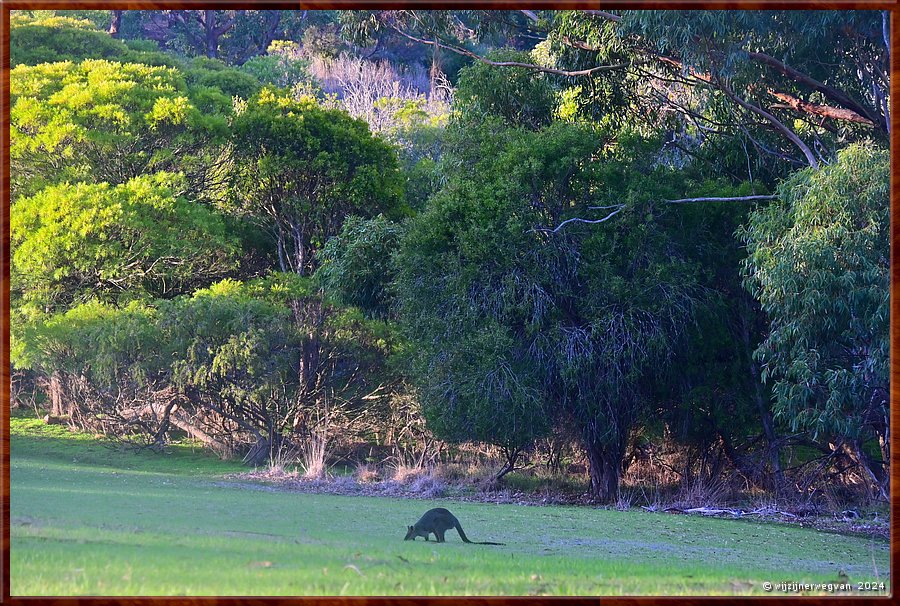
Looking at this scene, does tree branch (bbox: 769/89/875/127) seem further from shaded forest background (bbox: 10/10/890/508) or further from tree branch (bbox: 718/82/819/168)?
tree branch (bbox: 718/82/819/168)

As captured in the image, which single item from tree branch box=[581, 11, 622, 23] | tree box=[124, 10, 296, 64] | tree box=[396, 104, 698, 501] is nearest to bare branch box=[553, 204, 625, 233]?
tree box=[396, 104, 698, 501]

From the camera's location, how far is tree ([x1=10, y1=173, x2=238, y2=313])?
17359 mm

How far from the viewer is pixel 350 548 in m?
8.26

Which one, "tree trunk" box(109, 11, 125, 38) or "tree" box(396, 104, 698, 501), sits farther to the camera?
"tree trunk" box(109, 11, 125, 38)

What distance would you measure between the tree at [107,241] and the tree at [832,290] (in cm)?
1046

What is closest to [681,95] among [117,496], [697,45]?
[697,45]

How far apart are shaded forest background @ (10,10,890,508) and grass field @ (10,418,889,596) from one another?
75.0 inches

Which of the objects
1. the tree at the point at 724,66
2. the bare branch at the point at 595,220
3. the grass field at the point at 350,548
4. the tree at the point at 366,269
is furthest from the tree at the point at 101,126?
the bare branch at the point at 595,220

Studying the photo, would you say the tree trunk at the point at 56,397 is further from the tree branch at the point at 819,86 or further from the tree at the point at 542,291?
the tree branch at the point at 819,86

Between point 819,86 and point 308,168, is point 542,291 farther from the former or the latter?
point 308,168

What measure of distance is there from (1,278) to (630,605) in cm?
569

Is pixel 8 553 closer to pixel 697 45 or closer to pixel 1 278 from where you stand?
pixel 1 278

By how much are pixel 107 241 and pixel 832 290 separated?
12.3 m

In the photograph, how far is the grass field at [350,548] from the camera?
280 inches
